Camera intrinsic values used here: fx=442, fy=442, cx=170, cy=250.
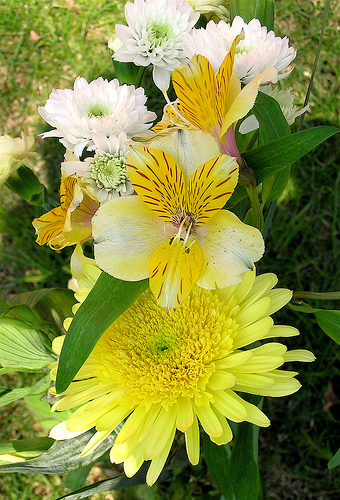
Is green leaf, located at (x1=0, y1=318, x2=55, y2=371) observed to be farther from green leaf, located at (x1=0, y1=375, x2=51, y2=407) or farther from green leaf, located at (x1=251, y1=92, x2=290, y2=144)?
green leaf, located at (x1=251, y1=92, x2=290, y2=144)

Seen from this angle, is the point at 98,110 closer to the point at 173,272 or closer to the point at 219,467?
the point at 173,272

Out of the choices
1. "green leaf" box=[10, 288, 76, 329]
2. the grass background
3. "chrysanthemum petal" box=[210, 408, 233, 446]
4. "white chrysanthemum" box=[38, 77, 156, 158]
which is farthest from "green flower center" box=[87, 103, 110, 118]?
the grass background

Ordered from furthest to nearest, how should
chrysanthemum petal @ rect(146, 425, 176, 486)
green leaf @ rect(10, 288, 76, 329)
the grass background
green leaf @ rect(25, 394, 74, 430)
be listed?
the grass background
green leaf @ rect(25, 394, 74, 430)
green leaf @ rect(10, 288, 76, 329)
chrysanthemum petal @ rect(146, 425, 176, 486)

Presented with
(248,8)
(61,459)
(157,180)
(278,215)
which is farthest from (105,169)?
(278,215)

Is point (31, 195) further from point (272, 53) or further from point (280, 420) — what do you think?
point (280, 420)

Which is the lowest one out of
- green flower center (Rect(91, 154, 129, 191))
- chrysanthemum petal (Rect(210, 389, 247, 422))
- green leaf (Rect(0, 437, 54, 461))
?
green leaf (Rect(0, 437, 54, 461))

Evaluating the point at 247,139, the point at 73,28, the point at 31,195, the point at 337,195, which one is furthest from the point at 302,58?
the point at 31,195
